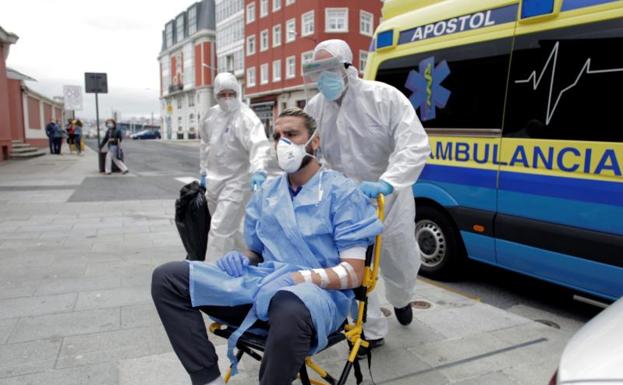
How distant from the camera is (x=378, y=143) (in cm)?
299

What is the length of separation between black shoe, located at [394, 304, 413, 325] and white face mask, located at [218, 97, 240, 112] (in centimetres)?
238

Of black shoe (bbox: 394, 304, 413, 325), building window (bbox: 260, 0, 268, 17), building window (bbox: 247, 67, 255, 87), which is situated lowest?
black shoe (bbox: 394, 304, 413, 325)

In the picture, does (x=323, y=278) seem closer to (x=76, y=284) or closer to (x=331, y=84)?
(x=331, y=84)

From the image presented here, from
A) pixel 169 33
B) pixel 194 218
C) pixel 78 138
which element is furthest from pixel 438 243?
pixel 169 33

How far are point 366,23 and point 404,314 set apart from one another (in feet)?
119

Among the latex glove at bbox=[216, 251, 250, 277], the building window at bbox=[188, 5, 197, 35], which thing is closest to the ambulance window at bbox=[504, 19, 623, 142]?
the latex glove at bbox=[216, 251, 250, 277]

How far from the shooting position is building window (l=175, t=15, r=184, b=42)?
68000mm

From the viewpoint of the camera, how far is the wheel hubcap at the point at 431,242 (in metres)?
4.62

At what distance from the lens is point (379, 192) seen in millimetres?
2428

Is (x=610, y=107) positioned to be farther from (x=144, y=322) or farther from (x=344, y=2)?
(x=344, y=2)

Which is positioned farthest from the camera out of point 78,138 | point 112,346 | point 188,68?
point 188,68

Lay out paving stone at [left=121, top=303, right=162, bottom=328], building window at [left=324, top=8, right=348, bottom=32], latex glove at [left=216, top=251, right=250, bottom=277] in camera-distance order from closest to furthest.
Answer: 1. latex glove at [left=216, top=251, right=250, bottom=277]
2. paving stone at [left=121, top=303, right=162, bottom=328]
3. building window at [left=324, top=8, right=348, bottom=32]

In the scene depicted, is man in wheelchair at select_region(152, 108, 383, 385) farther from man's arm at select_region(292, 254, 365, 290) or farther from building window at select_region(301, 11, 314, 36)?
building window at select_region(301, 11, 314, 36)

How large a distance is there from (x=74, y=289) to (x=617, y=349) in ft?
13.6
